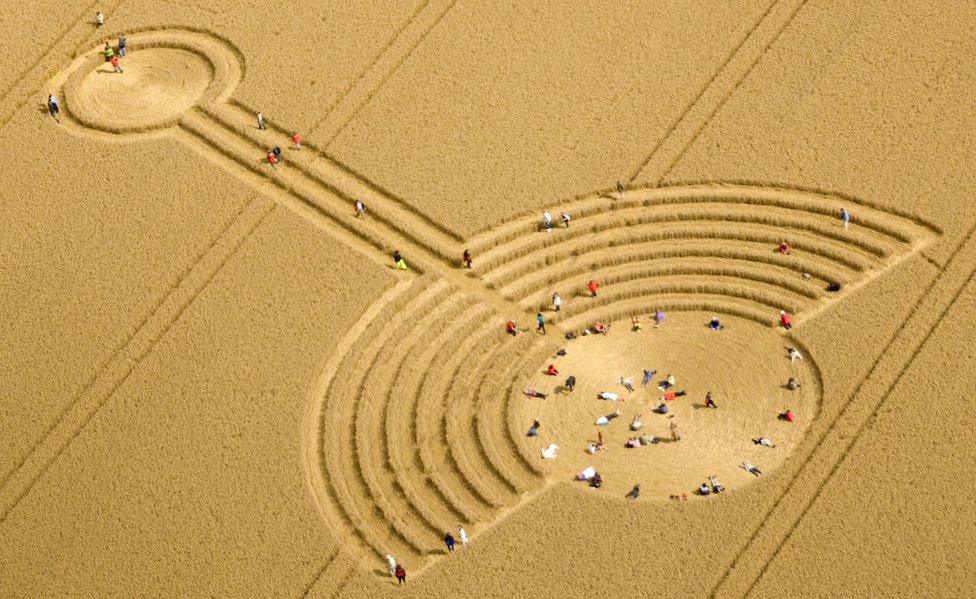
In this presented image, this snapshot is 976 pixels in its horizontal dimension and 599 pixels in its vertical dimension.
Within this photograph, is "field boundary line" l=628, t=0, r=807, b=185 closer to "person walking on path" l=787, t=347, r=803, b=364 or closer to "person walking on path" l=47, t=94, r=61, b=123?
"person walking on path" l=787, t=347, r=803, b=364

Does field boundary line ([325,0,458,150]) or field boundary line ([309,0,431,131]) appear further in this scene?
field boundary line ([309,0,431,131])

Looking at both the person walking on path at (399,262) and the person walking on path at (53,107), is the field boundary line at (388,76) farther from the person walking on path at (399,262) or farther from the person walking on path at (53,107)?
the person walking on path at (53,107)

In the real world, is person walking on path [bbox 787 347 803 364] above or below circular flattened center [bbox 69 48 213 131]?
above

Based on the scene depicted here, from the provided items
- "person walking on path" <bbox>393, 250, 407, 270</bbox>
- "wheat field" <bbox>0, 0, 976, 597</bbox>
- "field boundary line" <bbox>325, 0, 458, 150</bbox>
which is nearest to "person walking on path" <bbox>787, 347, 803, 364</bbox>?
"wheat field" <bbox>0, 0, 976, 597</bbox>

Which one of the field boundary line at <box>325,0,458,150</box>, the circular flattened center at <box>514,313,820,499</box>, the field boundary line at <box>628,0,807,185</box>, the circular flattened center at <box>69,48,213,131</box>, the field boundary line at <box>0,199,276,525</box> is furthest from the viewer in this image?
the circular flattened center at <box>69,48,213,131</box>

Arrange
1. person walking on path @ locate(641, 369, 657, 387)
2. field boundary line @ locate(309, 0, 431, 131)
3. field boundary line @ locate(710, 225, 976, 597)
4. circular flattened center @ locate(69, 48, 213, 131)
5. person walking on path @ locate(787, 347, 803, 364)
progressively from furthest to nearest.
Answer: circular flattened center @ locate(69, 48, 213, 131), field boundary line @ locate(309, 0, 431, 131), person walking on path @ locate(641, 369, 657, 387), person walking on path @ locate(787, 347, 803, 364), field boundary line @ locate(710, 225, 976, 597)

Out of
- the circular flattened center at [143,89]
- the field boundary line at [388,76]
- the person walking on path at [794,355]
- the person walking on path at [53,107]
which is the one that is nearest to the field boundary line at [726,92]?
the person walking on path at [794,355]

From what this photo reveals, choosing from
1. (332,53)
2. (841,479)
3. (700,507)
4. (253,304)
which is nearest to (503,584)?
(700,507)
